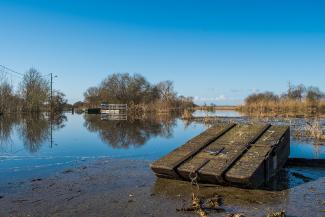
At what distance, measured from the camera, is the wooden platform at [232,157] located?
573 cm

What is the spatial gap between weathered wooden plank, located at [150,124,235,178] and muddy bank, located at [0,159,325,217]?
0.88 ft

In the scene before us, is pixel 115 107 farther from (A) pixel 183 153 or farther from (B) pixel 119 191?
(B) pixel 119 191

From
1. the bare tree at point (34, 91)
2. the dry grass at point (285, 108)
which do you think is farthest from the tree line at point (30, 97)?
the dry grass at point (285, 108)

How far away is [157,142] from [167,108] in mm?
32751

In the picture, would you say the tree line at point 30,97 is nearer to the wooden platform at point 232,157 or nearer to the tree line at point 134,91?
the tree line at point 134,91

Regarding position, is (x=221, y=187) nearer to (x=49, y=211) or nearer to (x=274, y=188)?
(x=274, y=188)

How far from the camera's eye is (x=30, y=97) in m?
49.1

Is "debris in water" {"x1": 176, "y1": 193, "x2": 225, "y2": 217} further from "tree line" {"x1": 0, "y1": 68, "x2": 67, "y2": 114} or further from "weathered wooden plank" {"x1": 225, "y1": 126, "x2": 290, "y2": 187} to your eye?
"tree line" {"x1": 0, "y1": 68, "x2": 67, "y2": 114}

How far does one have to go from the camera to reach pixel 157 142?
43.0 feet

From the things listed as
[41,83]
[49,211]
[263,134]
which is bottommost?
[49,211]

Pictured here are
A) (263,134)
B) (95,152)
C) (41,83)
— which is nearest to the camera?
(263,134)

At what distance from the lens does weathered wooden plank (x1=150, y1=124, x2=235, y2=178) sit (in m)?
6.32

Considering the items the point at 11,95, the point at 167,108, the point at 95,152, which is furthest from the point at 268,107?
the point at 11,95

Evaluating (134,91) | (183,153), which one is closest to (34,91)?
(134,91)
